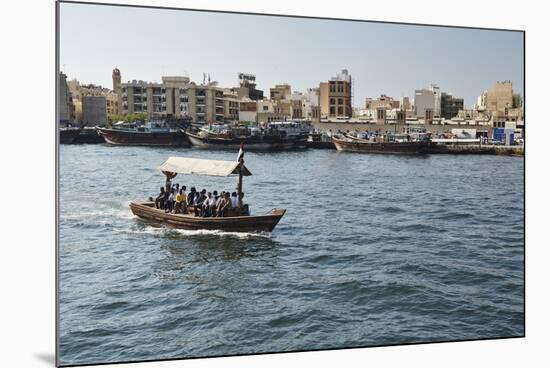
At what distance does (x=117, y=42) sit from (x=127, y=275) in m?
1.52

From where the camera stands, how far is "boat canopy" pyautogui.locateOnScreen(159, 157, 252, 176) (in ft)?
16.7

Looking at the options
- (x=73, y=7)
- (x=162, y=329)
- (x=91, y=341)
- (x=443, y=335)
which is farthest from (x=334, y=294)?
(x=73, y=7)

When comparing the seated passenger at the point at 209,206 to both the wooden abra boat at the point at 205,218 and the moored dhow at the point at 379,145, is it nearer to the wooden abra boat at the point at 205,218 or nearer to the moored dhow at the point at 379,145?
the wooden abra boat at the point at 205,218

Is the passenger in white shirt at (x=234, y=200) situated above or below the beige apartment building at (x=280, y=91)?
below

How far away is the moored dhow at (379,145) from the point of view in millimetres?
5602

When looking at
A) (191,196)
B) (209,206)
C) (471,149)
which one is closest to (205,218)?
(209,206)

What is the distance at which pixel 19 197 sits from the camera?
446 centimetres

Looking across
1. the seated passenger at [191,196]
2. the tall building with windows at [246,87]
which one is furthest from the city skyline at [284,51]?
the seated passenger at [191,196]

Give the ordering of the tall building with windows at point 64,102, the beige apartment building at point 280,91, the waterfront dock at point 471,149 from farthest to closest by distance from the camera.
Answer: the waterfront dock at point 471,149, the beige apartment building at point 280,91, the tall building with windows at point 64,102

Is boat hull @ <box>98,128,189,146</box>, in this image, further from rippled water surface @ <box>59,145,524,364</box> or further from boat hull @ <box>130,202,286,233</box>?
boat hull @ <box>130,202,286,233</box>

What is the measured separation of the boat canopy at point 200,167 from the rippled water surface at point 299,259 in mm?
54

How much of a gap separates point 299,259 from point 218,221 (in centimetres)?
66

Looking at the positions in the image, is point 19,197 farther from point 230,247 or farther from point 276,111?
point 276,111

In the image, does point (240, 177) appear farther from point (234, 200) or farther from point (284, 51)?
point (284, 51)
